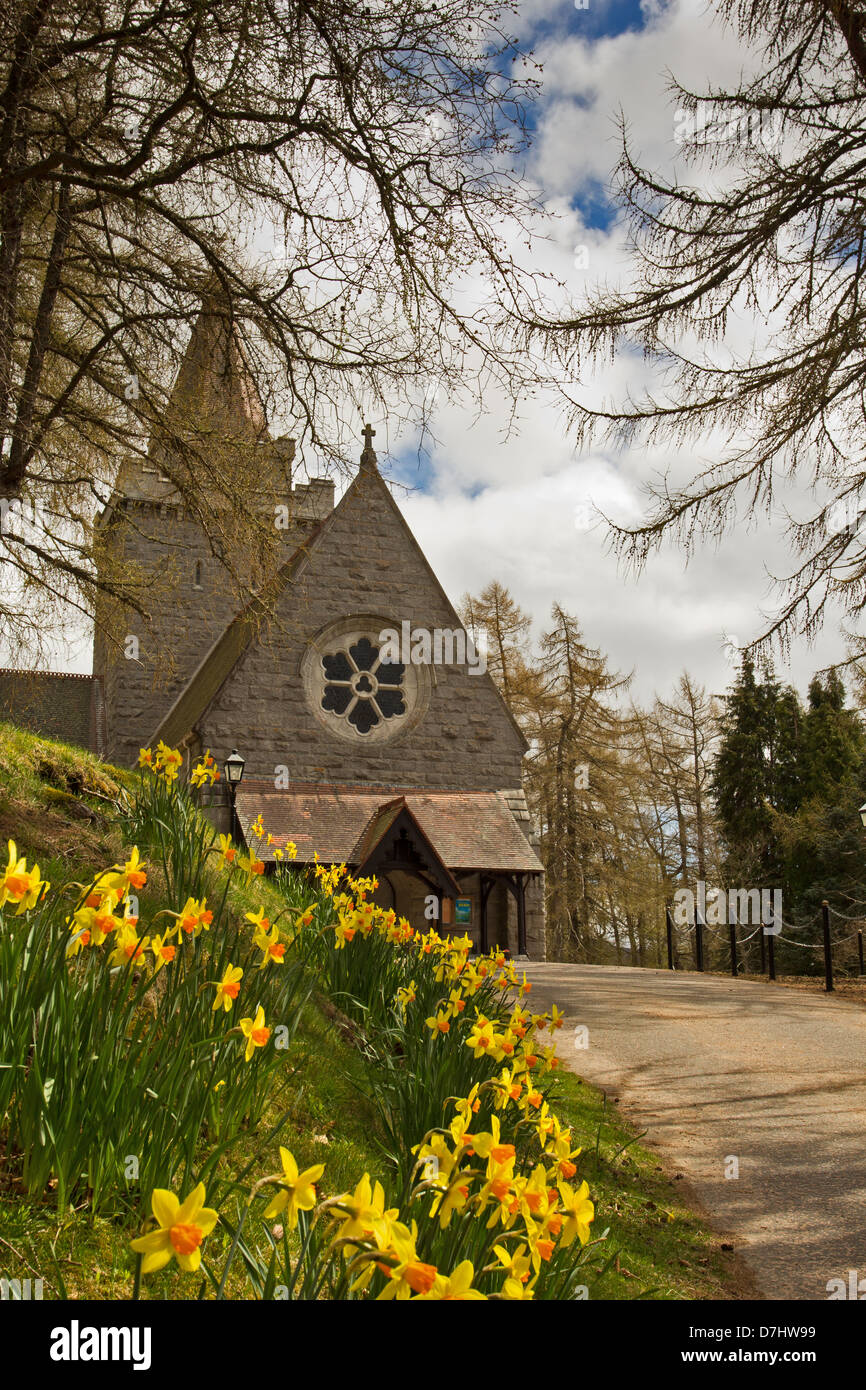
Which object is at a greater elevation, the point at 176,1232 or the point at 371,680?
the point at 371,680

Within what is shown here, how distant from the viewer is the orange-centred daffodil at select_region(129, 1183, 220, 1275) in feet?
4.81

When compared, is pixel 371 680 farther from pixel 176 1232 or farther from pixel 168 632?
pixel 176 1232

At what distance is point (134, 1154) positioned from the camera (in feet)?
8.86

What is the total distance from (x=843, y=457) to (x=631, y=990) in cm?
727

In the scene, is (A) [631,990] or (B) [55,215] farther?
(A) [631,990]

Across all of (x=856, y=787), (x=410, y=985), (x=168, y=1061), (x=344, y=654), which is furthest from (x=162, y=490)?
(x=168, y=1061)

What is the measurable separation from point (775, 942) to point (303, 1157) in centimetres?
2367

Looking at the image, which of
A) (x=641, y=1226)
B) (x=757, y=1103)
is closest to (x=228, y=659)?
(x=757, y=1103)

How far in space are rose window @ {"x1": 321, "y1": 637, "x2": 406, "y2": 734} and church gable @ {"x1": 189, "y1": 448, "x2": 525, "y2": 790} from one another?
22mm

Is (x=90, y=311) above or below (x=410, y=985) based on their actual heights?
above

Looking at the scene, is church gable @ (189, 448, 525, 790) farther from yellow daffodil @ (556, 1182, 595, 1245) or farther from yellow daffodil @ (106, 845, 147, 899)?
yellow daffodil @ (556, 1182, 595, 1245)

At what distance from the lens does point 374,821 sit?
17.9 meters

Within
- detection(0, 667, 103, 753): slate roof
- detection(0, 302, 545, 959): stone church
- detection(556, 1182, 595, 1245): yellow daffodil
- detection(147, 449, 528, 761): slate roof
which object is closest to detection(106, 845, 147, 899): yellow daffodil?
detection(556, 1182, 595, 1245): yellow daffodil
